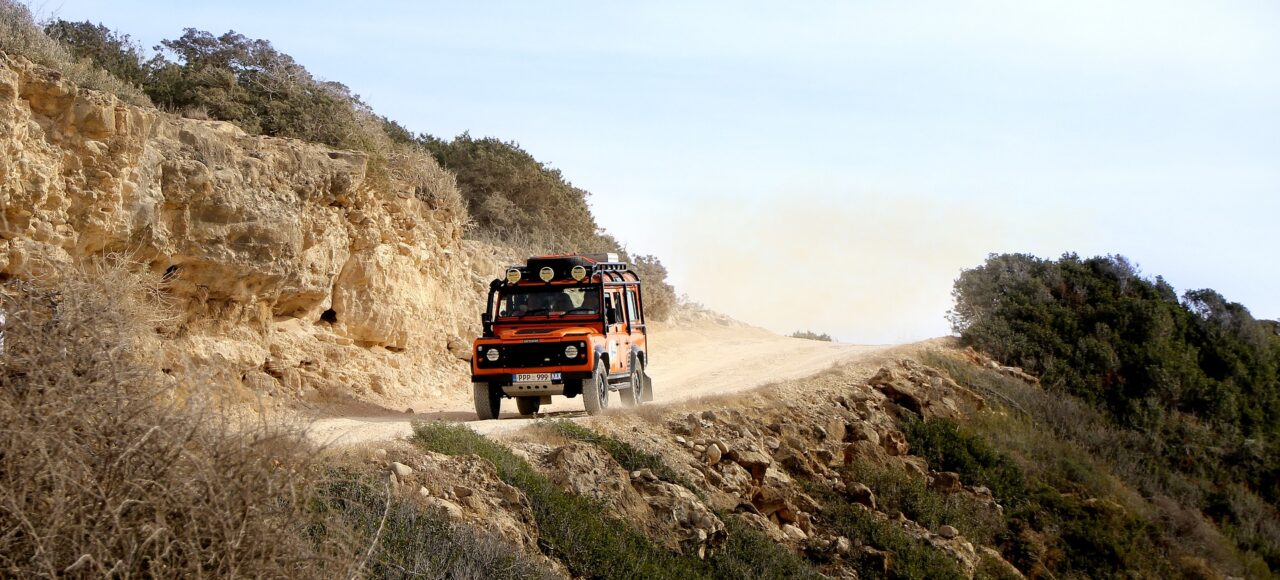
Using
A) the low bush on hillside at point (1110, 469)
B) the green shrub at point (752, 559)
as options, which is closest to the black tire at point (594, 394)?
the green shrub at point (752, 559)

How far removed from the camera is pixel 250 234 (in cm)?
1588

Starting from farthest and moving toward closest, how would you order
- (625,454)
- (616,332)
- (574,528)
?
(616,332) < (625,454) < (574,528)

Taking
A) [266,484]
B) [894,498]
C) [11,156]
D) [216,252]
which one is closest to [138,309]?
[266,484]

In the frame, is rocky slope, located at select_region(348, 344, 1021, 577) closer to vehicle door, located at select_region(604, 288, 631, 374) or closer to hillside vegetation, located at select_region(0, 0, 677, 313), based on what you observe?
vehicle door, located at select_region(604, 288, 631, 374)

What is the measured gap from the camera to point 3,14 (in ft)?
47.1

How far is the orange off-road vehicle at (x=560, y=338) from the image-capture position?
48.5 feet

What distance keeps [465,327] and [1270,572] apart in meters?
15.4

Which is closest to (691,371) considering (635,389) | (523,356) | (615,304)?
(635,389)

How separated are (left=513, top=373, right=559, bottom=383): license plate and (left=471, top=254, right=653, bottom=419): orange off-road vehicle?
1cm

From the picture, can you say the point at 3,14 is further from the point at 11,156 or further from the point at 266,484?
the point at 266,484

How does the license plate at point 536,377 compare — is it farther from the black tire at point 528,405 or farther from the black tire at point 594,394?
the black tire at point 528,405

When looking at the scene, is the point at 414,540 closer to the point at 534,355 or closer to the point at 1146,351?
the point at 534,355

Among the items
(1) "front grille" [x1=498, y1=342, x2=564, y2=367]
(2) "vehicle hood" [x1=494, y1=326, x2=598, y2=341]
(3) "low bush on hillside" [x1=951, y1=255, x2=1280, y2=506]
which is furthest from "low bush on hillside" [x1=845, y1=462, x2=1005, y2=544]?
(3) "low bush on hillside" [x1=951, y1=255, x2=1280, y2=506]

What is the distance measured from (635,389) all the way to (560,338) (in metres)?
2.53
